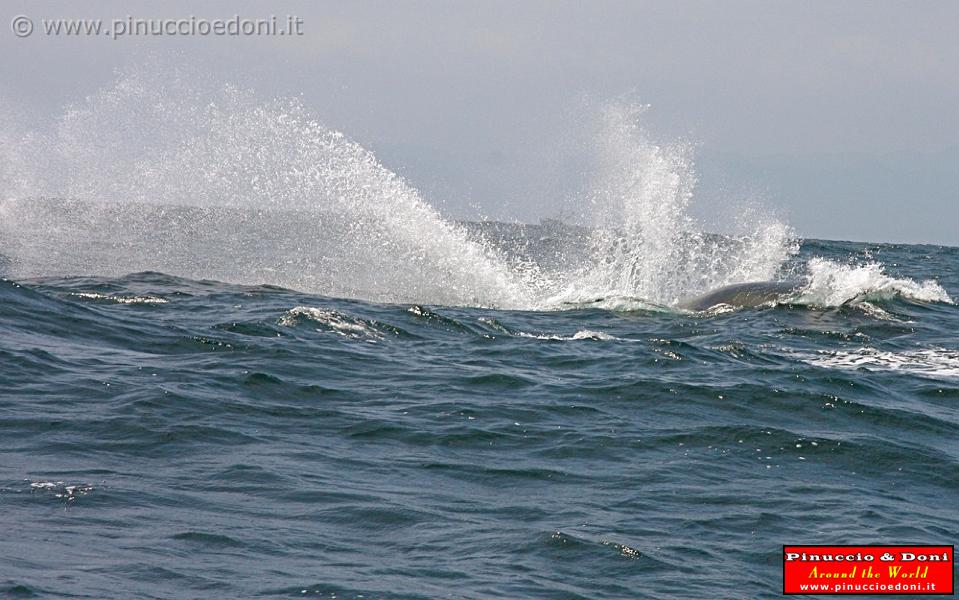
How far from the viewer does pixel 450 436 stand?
12.2m

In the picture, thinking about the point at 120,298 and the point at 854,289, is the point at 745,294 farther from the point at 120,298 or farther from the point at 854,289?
the point at 120,298

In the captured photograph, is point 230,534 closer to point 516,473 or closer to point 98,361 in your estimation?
point 516,473

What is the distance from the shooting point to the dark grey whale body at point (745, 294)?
2502 cm

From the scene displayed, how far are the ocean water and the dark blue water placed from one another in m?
0.04

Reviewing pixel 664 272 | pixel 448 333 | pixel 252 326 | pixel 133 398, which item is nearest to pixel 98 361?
pixel 133 398

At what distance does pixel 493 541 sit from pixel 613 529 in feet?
3.41

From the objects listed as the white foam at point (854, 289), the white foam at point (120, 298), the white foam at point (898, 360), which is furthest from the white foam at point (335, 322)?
the white foam at point (854, 289)

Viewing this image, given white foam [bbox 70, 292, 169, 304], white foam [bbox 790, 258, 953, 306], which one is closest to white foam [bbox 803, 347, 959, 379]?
white foam [bbox 790, 258, 953, 306]

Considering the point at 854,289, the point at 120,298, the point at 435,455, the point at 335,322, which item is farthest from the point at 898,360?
the point at 120,298

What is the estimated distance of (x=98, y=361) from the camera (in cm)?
1478

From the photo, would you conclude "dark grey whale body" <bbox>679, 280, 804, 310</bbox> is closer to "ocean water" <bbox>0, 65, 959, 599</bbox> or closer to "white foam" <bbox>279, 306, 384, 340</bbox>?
"ocean water" <bbox>0, 65, 959, 599</bbox>

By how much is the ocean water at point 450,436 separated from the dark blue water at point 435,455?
37mm

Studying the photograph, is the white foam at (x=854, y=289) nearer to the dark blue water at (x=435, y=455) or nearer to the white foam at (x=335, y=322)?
the dark blue water at (x=435, y=455)

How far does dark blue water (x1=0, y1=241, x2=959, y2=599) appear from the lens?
834 cm
